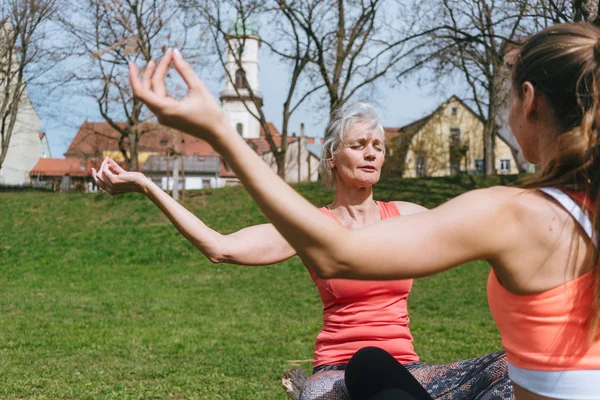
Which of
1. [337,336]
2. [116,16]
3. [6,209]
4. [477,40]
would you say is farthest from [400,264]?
[116,16]

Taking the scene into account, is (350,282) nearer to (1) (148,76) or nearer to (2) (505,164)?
(1) (148,76)

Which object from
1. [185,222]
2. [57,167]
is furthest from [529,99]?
[57,167]

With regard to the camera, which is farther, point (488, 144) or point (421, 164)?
point (421, 164)

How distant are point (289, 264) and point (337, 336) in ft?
39.0

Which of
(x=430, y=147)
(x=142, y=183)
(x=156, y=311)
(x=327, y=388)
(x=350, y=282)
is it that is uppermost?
(x=430, y=147)

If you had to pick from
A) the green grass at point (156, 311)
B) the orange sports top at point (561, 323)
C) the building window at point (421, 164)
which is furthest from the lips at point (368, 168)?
the building window at point (421, 164)

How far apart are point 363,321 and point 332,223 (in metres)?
1.51

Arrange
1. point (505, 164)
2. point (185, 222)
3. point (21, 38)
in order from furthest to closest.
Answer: point (505, 164) → point (21, 38) → point (185, 222)

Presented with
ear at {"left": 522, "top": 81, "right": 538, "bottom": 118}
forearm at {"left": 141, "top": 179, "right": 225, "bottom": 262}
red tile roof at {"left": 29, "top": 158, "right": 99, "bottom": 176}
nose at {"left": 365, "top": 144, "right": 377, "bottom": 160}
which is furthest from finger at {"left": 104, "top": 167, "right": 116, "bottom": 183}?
red tile roof at {"left": 29, "top": 158, "right": 99, "bottom": 176}

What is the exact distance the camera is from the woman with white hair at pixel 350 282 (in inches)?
96.5

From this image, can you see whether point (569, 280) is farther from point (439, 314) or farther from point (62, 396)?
point (439, 314)

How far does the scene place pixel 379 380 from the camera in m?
2.06

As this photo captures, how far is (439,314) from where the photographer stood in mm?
10234

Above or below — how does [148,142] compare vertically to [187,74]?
above
